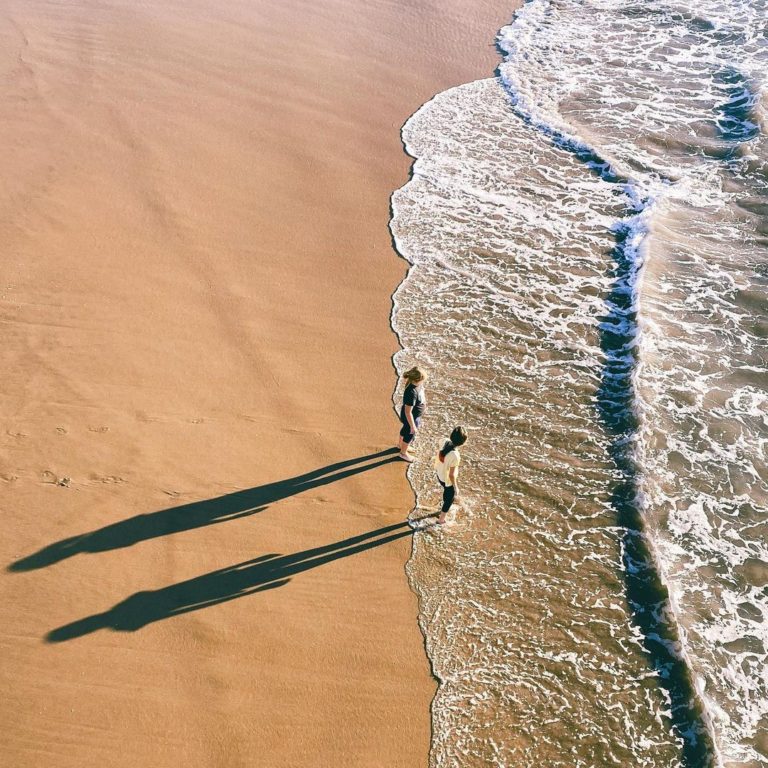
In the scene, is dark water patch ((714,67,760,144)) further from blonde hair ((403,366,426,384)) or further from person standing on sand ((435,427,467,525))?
person standing on sand ((435,427,467,525))

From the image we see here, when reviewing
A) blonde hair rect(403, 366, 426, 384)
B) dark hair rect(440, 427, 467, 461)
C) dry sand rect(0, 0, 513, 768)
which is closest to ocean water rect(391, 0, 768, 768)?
dry sand rect(0, 0, 513, 768)

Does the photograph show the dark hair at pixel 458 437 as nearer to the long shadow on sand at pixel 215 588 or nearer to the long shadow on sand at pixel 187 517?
the long shadow on sand at pixel 215 588

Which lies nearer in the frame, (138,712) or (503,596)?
(138,712)

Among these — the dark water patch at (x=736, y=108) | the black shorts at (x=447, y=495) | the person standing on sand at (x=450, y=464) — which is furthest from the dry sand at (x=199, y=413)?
the dark water patch at (x=736, y=108)

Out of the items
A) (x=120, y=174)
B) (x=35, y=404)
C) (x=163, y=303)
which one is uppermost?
(x=120, y=174)

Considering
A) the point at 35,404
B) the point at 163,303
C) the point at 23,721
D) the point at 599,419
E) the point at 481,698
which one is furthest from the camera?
the point at 163,303

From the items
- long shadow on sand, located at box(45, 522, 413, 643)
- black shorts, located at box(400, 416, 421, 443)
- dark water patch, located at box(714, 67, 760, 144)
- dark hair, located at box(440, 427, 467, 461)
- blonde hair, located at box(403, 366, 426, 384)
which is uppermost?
dark water patch, located at box(714, 67, 760, 144)

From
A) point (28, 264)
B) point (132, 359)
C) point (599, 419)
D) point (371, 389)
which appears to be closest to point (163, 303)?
point (132, 359)

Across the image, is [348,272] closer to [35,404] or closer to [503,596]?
[35,404]
